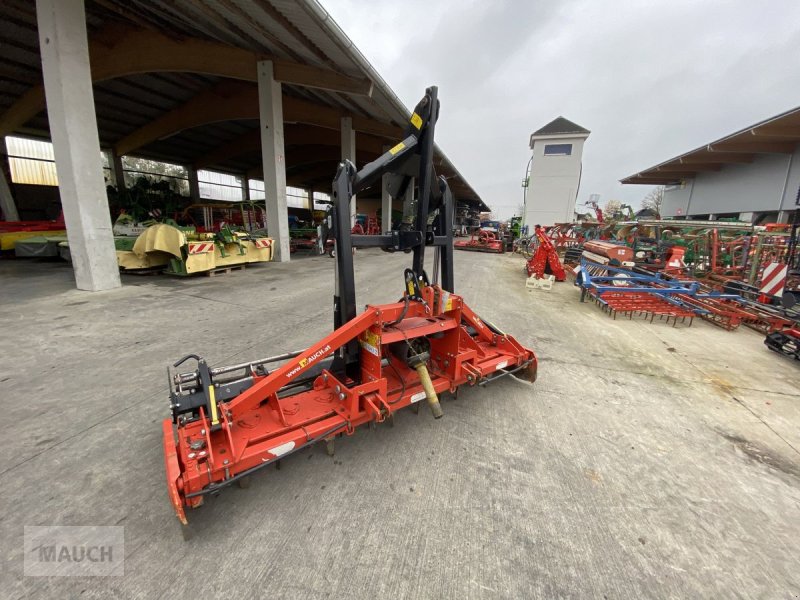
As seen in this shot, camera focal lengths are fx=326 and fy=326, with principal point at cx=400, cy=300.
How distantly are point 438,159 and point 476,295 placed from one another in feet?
49.4

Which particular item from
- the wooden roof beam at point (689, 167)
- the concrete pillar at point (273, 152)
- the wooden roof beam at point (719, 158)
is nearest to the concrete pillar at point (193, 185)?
the concrete pillar at point (273, 152)

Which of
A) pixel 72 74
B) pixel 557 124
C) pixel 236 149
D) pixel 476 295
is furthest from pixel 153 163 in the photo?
pixel 557 124

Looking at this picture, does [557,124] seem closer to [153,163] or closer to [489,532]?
[153,163]

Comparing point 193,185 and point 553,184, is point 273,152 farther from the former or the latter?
point 553,184

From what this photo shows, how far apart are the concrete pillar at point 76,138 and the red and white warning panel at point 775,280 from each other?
12.4m

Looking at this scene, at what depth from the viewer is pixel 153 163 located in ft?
79.8

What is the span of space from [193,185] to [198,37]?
56.4 ft

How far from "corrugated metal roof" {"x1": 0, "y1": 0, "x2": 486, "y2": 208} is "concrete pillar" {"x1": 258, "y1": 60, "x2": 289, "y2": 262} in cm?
95

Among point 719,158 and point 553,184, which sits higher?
point 719,158

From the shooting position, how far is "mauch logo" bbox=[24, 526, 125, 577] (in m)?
1.44

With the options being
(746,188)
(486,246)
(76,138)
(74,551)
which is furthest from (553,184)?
(74,551)

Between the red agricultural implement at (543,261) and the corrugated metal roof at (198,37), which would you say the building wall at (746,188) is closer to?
the red agricultural implement at (543,261)

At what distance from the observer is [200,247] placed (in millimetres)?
7941

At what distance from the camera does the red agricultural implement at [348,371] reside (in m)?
1.75
